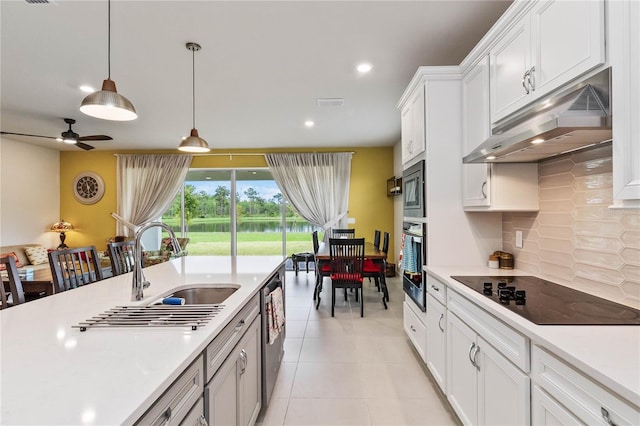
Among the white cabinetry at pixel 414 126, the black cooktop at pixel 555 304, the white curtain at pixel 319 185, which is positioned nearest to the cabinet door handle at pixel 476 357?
the black cooktop at pixel 555 304

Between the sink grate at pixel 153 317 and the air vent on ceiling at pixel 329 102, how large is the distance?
3.01 m

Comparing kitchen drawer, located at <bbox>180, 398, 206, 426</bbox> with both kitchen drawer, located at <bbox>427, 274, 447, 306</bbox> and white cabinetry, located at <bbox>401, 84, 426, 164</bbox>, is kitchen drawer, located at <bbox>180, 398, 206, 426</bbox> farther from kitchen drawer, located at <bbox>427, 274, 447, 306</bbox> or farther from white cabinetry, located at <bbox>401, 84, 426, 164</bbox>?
white cabinetry, located at <bbox>401, 84, 426, 164</bbox>

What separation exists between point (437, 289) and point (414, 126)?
1.41 metres

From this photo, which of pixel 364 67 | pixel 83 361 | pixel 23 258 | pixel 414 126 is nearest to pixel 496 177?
pixel 414 126

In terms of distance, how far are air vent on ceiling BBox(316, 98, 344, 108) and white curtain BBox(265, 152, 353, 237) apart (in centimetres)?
240

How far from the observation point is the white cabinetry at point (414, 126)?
2.46 meters

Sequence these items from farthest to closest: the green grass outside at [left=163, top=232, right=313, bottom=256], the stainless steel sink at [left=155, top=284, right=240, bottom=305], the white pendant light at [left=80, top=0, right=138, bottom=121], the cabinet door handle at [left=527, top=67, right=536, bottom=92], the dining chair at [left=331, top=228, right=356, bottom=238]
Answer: the green grass outside at [left=163, top=232, right=313, bottom=256]
the dining chair at [left=331, top=228, right=356, bottom=238]
the stainless steel sink at [left=155, top=284, right=240, bottom=305]
the white pendant light at [left=80, top=0, right=138, bottom=121]
the cabinet door handle at [left=527, top=67, right=536, bottom=92]

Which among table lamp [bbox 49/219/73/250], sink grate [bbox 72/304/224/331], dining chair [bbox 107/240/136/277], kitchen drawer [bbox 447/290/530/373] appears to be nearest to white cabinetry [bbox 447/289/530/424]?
kitchen drawer [bbox 447/290/530/373]

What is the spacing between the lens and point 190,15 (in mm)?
2121

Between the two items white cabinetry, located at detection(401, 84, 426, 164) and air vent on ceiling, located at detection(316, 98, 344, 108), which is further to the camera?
air vent on ceiling, located at detection(316, 98, 344, 108)

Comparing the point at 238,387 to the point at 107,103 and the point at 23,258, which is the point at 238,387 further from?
the point at 23,258

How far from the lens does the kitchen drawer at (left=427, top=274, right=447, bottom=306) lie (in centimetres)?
203

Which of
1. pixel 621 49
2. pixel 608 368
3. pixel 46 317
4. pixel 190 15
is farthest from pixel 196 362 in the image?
pixel 190 15

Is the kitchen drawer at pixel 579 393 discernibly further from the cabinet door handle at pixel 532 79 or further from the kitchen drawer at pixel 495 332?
the cabinet door handle at pixel 532 79
